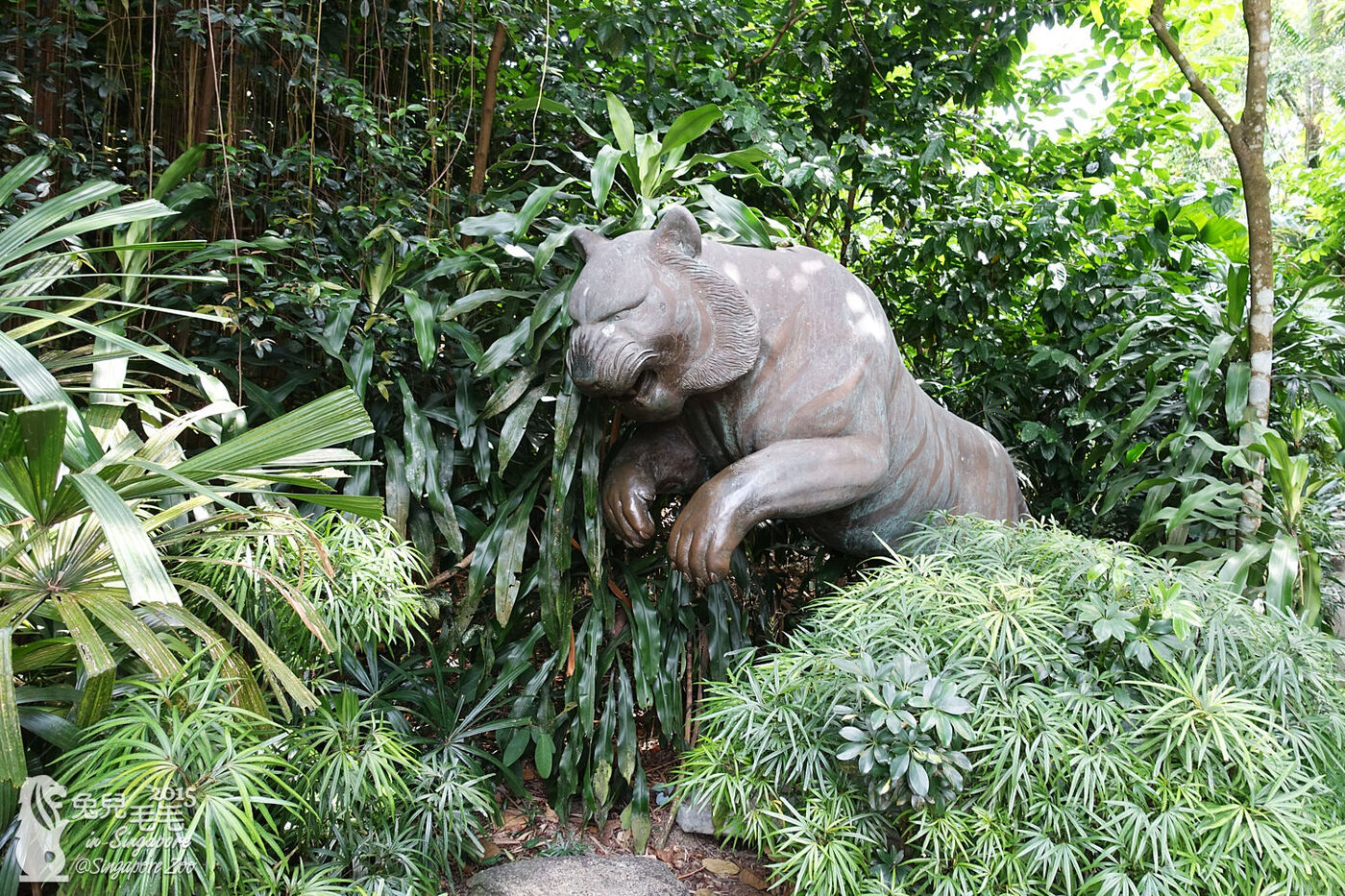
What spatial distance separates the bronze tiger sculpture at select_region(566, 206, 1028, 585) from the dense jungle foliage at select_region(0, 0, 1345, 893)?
8.5 inches

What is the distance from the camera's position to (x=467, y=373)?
7.47ft

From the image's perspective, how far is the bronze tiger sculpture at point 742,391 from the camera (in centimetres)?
178

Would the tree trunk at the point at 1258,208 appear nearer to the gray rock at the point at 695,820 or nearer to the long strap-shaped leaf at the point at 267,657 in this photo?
the gray rock at the point at 695,820

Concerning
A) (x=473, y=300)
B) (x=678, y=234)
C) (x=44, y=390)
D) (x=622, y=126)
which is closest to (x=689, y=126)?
(x=622, y=126)

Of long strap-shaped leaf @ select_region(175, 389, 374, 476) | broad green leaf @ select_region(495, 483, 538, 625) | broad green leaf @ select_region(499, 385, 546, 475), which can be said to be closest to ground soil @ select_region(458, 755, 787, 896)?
broad green leaf @ select_region(495, 483, 538, 625)

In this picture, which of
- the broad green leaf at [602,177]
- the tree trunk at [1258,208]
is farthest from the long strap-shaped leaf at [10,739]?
the tree trunk at [1258,208]

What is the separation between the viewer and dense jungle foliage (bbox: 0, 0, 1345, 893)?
141 cm

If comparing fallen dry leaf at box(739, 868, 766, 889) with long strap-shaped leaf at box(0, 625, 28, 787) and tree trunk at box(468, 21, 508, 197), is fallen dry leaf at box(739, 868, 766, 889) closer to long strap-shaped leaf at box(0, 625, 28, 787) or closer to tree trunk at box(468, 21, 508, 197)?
long strap-shaped leaf at box(0, 625, 28, 787)

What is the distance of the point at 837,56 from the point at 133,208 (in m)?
2.54

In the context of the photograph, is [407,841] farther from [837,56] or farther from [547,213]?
[837,56]

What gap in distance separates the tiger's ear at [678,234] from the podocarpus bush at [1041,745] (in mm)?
762

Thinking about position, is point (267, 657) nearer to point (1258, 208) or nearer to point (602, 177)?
point (602, 177)

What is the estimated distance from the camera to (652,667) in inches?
83.3

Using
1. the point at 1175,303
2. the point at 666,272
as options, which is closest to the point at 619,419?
the point at 666,272
